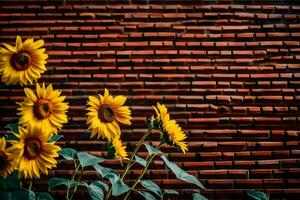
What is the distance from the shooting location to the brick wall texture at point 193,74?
2209 millimetres

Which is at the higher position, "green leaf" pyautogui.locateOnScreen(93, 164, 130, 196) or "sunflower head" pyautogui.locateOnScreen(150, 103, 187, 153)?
"sunflower head" pyautogui.locateOnScreen(150, 103, 187, 153)

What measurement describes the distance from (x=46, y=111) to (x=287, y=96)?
1750 millimetres

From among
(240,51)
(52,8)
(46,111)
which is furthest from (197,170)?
(52,8)

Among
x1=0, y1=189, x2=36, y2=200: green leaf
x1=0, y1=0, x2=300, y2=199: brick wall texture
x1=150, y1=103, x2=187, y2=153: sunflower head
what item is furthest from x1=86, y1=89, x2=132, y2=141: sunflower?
x1=0, y1=0, x2=300, y2=199: brick wall texture

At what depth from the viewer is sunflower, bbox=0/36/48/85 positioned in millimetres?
1145

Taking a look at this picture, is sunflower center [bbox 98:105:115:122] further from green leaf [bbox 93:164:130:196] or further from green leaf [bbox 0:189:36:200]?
green leaf [bbox 0:189:36:200]

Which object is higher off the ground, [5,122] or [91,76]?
[91,76]

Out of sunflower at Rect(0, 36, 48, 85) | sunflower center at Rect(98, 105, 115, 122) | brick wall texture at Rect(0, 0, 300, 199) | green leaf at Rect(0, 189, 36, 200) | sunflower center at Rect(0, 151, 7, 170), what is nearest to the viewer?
green leaf at Rect(0, 189, 36, 200)

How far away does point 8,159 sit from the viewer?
41.0 inches

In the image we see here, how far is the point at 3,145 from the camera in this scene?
105cm

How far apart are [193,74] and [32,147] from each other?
1478 millimetres

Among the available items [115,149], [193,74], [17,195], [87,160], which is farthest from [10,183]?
[193,74]

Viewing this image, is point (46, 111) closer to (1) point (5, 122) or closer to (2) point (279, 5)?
(1) point (5, 122)

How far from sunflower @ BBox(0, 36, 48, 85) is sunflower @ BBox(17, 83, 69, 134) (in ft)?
0.20
